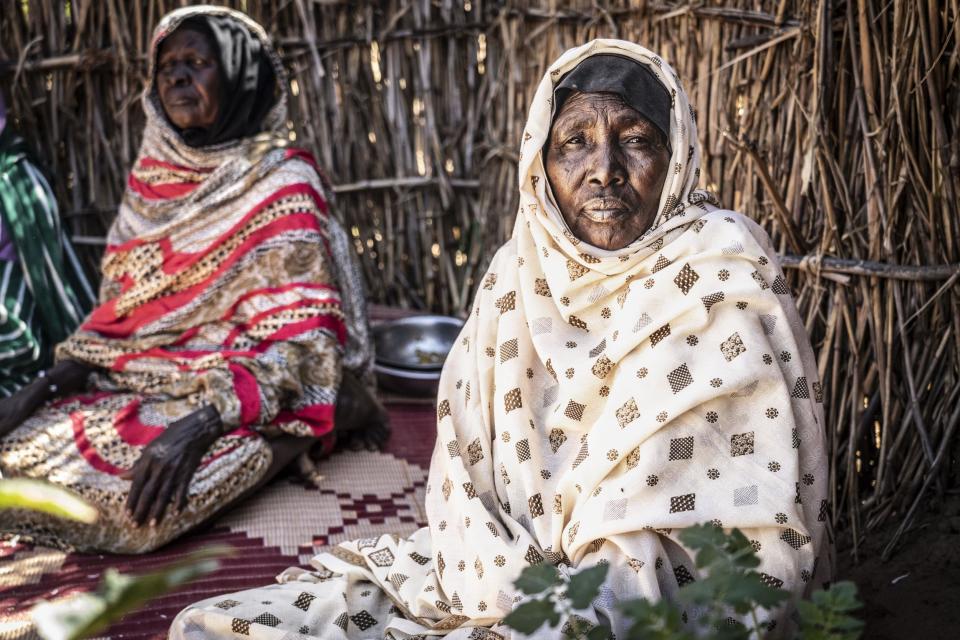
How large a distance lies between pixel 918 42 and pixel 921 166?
321 millimetres

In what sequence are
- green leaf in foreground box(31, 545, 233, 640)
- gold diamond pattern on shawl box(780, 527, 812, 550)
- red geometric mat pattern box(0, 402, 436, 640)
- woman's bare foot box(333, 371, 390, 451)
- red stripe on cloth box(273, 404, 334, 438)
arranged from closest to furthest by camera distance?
green leaf in foreground box(31, 545, 233, 640) → gold diamond pattern on shawl box(780, 527, 812, 550) → red geometric mat pattern box(0, 402, 436, 640) → red stripe on cloth box(273, 404, 334, 438) → woman's bare foot box(333, 371, 390, 451)

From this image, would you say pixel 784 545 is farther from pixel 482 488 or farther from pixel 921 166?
pixel 921 166

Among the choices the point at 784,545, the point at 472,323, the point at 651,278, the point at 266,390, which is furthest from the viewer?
the point at 266,390

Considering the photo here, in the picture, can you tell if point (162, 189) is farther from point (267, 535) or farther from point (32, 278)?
point (267, 535)

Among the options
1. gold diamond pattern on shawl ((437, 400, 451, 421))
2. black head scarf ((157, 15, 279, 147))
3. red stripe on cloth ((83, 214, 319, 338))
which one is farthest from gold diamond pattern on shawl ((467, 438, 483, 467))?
black head scarf ((157, 15, 279, 147))

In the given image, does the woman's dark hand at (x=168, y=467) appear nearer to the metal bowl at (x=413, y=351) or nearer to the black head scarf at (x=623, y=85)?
the metal bowl at (x=413, y=351)

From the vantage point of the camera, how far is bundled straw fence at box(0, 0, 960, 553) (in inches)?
107

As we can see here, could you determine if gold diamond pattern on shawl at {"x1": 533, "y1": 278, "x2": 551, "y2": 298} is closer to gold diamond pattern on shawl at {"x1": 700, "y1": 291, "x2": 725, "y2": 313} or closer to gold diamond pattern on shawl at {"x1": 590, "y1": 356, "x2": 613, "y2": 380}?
gold diamond pattern on shawl at {"x1": 590, "y1": 356, "x2": 613, "y2": 380}

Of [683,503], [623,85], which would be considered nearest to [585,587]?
[683,503]

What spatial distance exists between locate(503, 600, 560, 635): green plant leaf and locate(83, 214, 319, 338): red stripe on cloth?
2.48 metres

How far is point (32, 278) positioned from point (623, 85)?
3.06 meters

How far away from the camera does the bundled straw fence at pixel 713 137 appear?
107 inches

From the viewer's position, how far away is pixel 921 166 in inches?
105

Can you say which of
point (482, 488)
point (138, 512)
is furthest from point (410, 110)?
point (482, 488)
